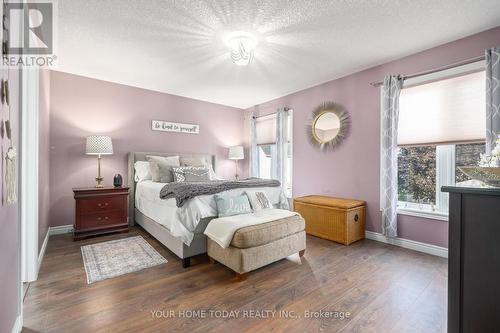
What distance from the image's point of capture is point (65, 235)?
334cm

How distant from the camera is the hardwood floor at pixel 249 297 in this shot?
60.6 inches

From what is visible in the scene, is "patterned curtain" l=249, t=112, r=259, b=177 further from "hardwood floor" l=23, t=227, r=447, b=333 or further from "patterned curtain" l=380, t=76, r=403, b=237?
"hardwood floor" l=23, t=227, r=447, b=333

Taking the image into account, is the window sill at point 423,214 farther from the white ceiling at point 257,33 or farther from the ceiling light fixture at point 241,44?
the ceiling light fixture at point 241,44

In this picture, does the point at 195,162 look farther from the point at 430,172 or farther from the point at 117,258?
the point at 430,172

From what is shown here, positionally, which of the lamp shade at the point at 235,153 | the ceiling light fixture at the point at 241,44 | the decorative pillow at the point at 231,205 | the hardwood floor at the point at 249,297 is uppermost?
the ceiling light fixture at the point at 241,44

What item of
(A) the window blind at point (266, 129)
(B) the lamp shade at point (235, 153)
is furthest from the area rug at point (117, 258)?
(A) the window blind at point (266, 129)

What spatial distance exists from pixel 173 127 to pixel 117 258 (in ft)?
8.67

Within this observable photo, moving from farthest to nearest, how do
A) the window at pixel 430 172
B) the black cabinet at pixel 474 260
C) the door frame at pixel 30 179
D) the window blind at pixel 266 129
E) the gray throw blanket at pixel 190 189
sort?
the window blind at pixel 266 129
the window at pixel 430 172
the gray throw blanket at pixel 190 189
the door frame at pixel 30 179
the black cabinet at pixel 474 260

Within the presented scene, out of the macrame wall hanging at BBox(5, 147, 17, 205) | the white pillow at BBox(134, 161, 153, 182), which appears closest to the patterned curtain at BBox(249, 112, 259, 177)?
the white pillow at BBox(134, 161, 153, 182)

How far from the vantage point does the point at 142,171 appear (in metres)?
3.88

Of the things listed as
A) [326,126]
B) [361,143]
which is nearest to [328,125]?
[326,126]

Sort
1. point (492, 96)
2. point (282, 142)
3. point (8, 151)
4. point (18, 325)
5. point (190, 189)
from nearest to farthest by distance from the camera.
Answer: point (8, 151) < point (18, 325) < point (492, 96) < point (190, 189) < point (282, 142)

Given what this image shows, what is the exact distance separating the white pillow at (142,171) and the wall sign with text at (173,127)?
0.76 meters

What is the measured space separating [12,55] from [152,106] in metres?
2.95
